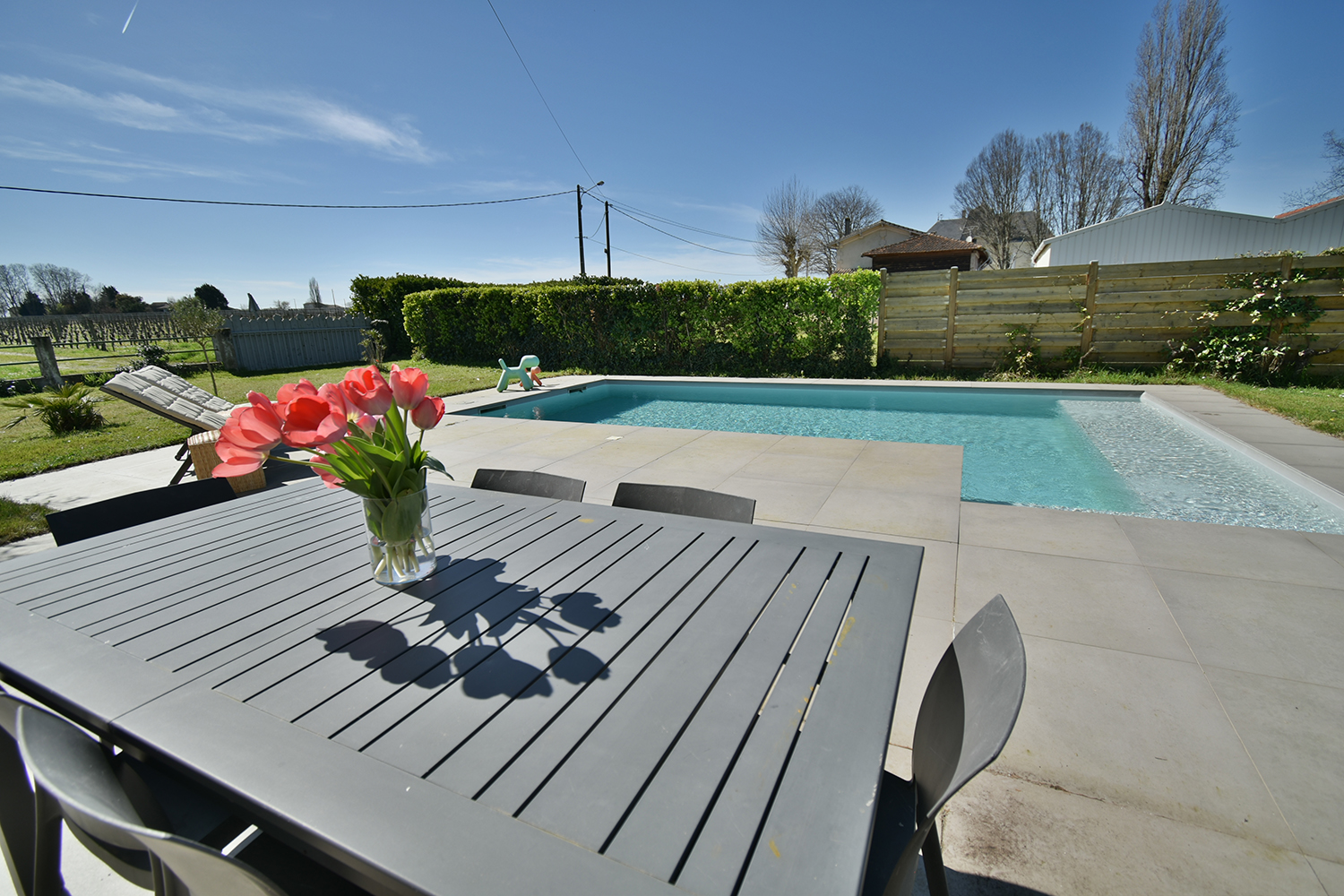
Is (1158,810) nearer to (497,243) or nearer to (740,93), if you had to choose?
(740,93)

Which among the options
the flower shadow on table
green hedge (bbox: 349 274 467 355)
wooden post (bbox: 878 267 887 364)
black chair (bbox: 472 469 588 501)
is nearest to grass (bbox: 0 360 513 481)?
black chair (bbox: 472 469 588 501)

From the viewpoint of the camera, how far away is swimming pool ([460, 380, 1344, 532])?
3.82 metres

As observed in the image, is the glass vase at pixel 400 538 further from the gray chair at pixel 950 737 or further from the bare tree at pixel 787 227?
the bare tree at pixel 787 227

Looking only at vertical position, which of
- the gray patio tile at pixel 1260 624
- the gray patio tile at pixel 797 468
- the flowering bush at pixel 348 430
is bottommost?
the gray patio tile at pixel 1260 624

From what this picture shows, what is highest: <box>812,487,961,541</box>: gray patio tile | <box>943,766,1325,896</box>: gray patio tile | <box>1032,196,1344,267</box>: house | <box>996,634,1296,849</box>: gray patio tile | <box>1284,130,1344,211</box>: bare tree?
<box>1284,130,1344,211</box>: bare tree

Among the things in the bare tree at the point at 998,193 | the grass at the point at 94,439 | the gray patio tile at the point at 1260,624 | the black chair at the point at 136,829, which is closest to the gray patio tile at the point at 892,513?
the gray patio tile at the point at 1260,624

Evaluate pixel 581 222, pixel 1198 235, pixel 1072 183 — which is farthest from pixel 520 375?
pixel 1072 183

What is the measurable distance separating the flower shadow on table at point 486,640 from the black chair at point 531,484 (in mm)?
706

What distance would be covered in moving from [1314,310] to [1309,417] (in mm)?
3301

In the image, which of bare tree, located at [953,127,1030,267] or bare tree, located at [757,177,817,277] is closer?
bare tree, located at [953,127,1030,267]

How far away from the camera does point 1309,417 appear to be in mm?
4992

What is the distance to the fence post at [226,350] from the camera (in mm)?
12039

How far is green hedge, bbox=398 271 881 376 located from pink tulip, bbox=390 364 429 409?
8.84 meters

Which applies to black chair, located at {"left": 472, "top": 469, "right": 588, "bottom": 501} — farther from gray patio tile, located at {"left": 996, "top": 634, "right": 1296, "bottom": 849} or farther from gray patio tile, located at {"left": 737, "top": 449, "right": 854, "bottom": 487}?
gray patio tile, located at {"left": 737, "top": 449, "right": 854, "bottom": 487}
